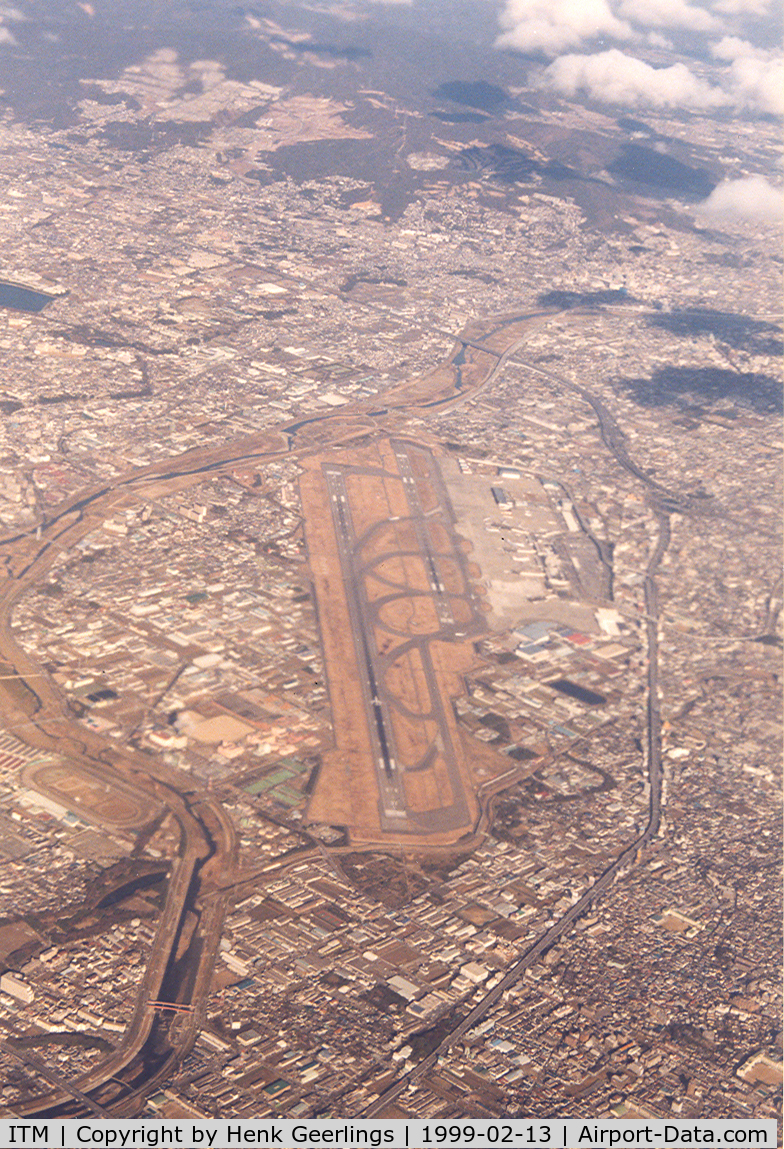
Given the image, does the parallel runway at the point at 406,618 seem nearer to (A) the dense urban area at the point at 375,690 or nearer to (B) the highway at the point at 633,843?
(A) the dense urban area at the point at 375,690

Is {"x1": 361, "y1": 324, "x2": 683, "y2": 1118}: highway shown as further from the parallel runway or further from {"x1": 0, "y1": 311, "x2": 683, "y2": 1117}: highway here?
the parallel runway

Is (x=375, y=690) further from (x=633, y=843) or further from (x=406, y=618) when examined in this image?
(x=633, y=843)

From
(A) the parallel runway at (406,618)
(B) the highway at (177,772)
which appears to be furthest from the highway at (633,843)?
(A) the parallel runway at (406,618)

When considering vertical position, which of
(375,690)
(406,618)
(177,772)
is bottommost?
(406,618)

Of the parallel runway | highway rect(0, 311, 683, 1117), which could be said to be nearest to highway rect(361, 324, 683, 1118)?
highway rect(0, 311, 683, 1117)

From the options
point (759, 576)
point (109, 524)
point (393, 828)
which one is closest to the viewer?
point (393, 828)

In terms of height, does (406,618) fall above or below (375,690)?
below

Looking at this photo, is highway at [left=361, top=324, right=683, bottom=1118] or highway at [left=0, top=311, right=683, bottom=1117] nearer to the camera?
highway at [left=0, top=311, right=683, bottom=1117]

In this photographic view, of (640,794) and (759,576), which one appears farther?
(759,576)

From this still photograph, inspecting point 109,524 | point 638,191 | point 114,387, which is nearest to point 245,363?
point 114,387

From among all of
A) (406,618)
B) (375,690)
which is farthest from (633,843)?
(406,618)

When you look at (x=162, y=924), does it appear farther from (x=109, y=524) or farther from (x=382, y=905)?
(x=109, y=524)
